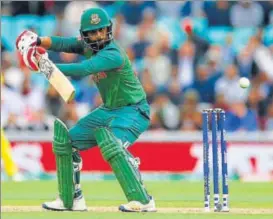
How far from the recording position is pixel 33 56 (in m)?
8.02

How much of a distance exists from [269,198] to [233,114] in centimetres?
377

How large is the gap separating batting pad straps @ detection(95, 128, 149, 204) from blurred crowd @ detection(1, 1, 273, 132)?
18.4ft

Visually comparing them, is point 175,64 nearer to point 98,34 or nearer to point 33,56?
point 98,34

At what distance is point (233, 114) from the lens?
13.5 m

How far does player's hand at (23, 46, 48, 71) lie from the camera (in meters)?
7.99

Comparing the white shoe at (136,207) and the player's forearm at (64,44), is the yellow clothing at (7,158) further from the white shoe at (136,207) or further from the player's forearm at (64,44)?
the white shoe at (136,207)

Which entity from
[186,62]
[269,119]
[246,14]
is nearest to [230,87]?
[269,119]

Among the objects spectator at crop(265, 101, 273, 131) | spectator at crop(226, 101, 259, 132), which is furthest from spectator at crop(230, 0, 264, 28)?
spectator at crop(226, 101, 259, 132)

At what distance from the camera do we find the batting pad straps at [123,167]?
313 inches

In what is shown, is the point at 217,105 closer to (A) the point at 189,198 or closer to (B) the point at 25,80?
(B) the point at 25,80

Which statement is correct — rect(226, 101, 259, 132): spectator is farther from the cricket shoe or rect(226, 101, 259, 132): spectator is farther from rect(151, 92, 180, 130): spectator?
the cricket shoe

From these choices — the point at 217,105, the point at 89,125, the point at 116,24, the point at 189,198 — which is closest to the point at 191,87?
the point at 217,105

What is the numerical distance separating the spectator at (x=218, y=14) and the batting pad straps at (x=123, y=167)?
22.9 feet

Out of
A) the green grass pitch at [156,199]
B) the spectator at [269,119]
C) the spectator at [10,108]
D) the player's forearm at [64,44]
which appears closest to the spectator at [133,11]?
the spectator at [10,108]
